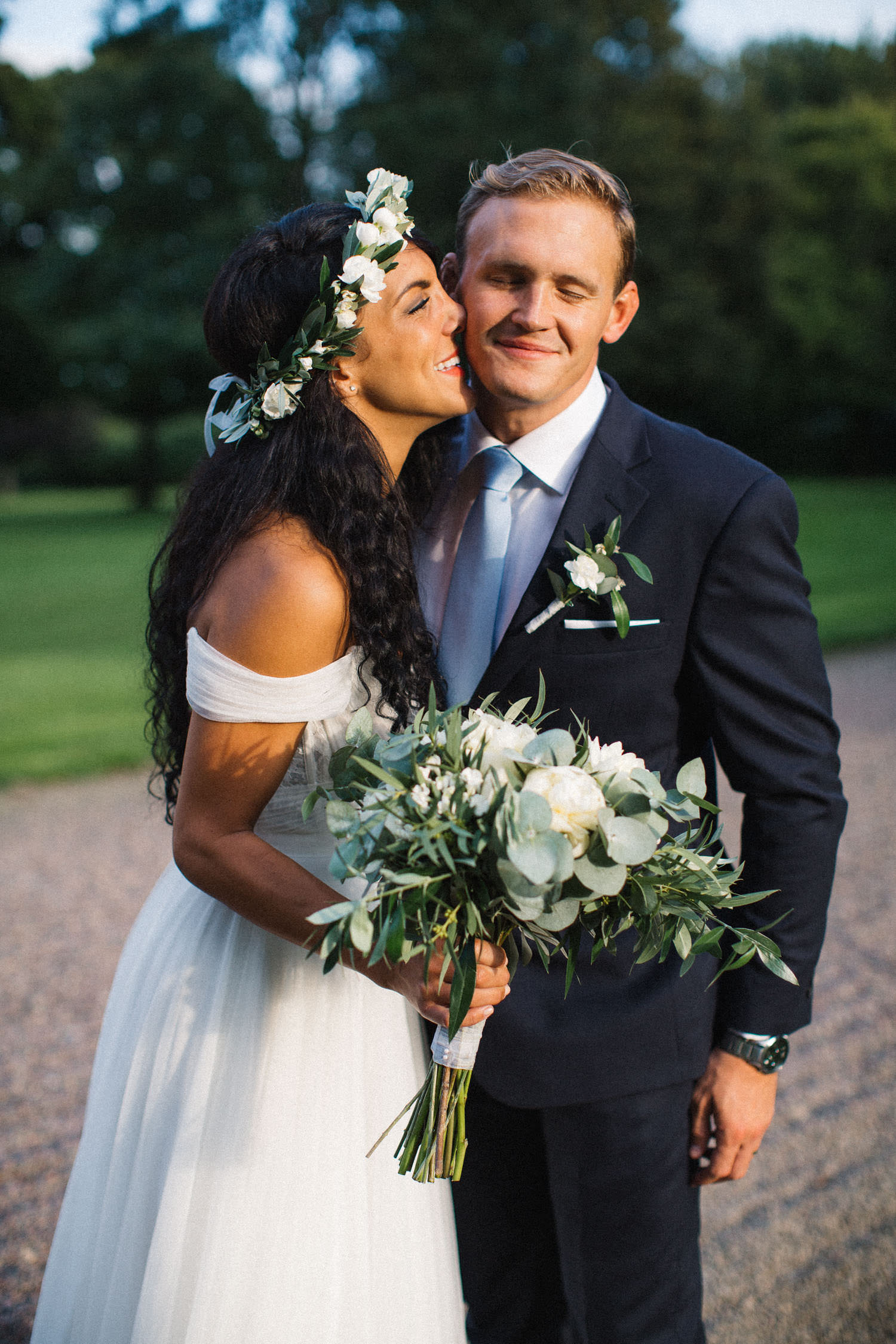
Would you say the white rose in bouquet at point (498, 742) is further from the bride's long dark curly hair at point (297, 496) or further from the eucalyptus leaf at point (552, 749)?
the bride's long dark curly hair at point (297, 496)

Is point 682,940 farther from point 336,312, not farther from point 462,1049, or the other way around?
point 336,312

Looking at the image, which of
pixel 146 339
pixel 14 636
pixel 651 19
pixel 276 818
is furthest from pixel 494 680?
pixel 651 19

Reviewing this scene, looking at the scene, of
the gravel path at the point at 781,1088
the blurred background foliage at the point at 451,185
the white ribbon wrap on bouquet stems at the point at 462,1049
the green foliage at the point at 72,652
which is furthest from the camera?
the blurred background foliage at the point at 451,185

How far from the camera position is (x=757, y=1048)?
96.3 inches

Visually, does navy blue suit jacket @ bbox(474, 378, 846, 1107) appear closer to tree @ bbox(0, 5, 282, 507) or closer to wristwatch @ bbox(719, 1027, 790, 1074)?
wristwatch @ bbox(719, 1027, 790, 1074)

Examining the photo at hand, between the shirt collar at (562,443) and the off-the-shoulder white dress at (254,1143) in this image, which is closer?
the off-the-shoulder white dress at (254,1143)

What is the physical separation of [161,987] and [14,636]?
12847 mm

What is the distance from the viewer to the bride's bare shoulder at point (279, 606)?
2141 millimetres

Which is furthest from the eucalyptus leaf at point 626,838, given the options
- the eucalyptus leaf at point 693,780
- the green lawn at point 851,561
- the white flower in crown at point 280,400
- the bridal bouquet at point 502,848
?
the green lawn at point 851,561

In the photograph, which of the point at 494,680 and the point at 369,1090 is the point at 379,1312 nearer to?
the point at 369,1090

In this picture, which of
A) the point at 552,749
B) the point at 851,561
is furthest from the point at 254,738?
the point at 851,561

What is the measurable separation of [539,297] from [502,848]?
1.43 m

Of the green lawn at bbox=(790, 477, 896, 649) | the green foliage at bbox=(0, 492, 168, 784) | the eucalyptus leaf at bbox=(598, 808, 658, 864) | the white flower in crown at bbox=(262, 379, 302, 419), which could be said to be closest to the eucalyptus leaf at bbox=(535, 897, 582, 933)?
the eucalyptus leaf at bbox=(598, 808, 658, 864)

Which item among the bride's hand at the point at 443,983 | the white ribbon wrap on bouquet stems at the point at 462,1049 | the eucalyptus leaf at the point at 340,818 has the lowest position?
the white ribbon wrap on bouquet stems at the point at 462,1049
